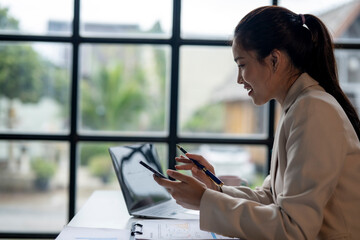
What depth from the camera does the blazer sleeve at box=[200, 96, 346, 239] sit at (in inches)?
37.4

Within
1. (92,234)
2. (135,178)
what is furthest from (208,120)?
(92,234)

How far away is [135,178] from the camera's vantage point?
4.85 feet

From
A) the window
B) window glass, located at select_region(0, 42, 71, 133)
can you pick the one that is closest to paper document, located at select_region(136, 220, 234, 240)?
the window

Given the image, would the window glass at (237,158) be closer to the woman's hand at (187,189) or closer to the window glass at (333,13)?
the window glass at (333,13)

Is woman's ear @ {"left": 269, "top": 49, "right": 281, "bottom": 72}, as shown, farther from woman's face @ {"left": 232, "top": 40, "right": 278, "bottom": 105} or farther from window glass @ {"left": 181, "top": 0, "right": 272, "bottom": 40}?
window glass @ {"left": 181, "top": 0, "right": 272, "bottom": 40}

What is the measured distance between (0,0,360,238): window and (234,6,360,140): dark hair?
92 centimetres

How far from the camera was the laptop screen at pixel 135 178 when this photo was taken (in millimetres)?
1421

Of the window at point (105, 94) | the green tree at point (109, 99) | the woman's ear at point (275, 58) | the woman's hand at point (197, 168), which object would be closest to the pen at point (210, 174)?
the woman's hand at point (197, 168)

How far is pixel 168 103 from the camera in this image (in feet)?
7.02

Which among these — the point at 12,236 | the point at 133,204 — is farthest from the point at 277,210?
the point at 12,236

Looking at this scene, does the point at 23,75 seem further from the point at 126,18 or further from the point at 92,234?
the point at 92,234

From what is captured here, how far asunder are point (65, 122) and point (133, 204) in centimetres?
90

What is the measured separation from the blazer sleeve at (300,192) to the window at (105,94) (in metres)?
1.09

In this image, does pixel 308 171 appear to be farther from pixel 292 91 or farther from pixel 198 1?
pixel 198 1
